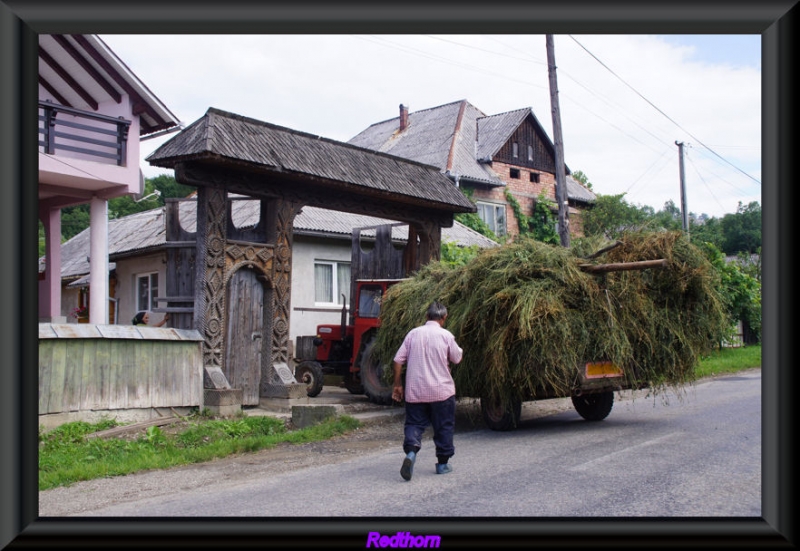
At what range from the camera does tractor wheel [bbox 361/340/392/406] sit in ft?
46.1

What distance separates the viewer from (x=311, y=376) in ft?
50.6

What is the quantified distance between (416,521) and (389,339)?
7360 mm

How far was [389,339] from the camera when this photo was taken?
12031 mm

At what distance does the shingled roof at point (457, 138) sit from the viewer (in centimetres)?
3466

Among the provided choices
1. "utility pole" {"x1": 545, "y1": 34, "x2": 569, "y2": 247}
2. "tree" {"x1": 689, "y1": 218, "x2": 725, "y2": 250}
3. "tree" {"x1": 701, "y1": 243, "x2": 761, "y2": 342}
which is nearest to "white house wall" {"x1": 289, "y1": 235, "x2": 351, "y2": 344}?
"utility pole" {"x1": 545, "y1": 34, "x2": 569, "y2": 247}

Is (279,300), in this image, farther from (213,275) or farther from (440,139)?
(440,139)

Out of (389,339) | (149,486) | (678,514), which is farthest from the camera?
(389,339)

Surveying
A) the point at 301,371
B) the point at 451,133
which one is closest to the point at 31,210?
the point at 301,371

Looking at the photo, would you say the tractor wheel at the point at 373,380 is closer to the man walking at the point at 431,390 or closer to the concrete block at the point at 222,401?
the concrete block at the point at 222,401

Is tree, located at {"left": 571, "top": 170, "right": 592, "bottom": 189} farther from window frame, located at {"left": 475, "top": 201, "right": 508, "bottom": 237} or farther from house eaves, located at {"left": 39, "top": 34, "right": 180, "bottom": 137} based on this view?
house eaves, located at {"left": 39, "top": 34, "right": 180, "bottom": 137}

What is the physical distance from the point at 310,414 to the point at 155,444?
92.4 inches

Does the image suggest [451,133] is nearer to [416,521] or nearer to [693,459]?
[693,459]

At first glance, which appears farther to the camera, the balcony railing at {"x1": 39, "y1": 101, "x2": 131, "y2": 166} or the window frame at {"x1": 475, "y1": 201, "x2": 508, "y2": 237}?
the window frame at {"x1": 475, "y1": 201, "x2": 508, "y2": 237}

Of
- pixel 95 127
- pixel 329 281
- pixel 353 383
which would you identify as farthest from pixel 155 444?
pixel 329 281
